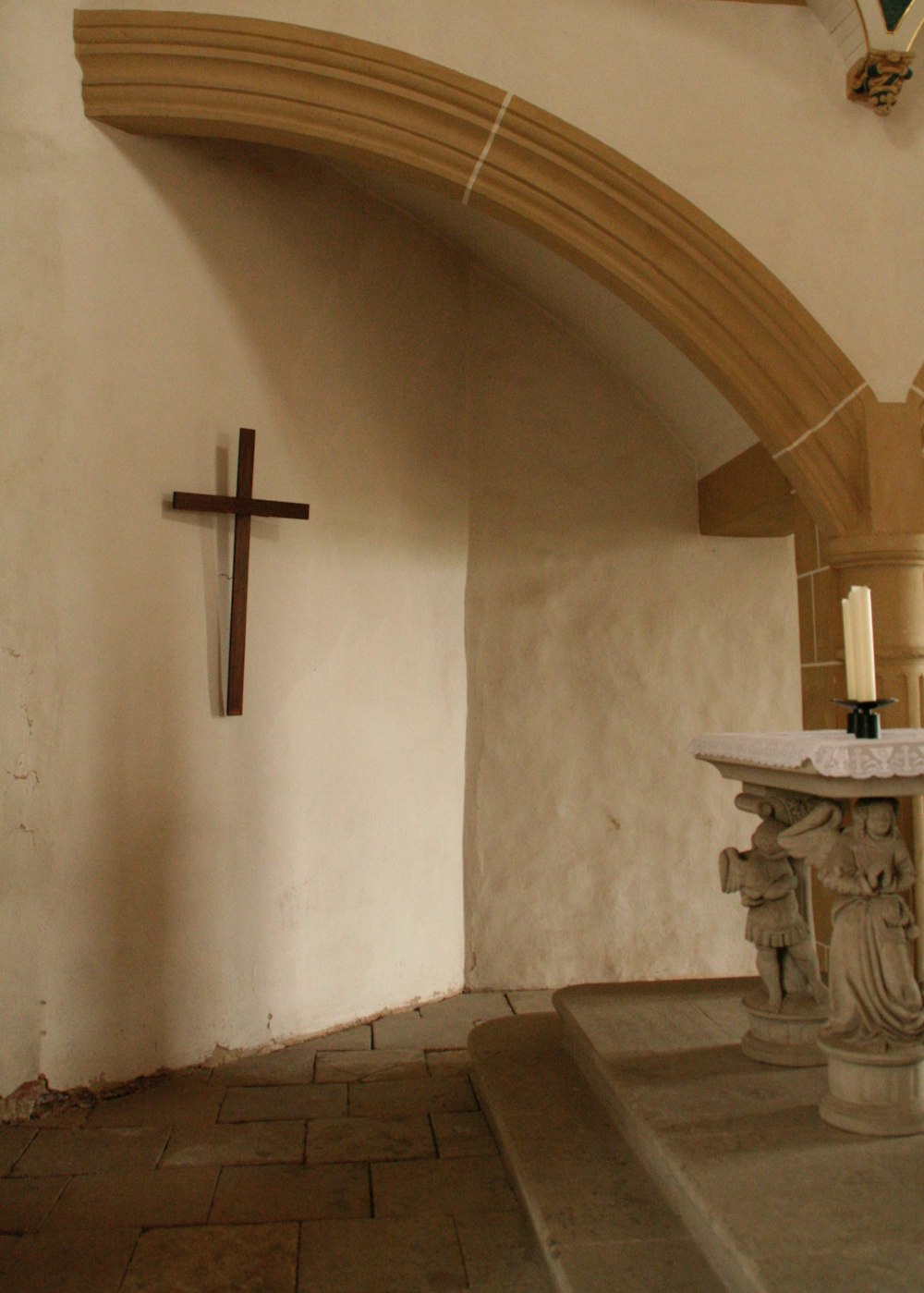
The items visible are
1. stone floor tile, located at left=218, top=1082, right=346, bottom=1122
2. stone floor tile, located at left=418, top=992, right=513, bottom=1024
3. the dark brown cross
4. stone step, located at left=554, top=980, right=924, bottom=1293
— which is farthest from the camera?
stone floor tile, located at left=418, top=992, right=513, bottom=1024

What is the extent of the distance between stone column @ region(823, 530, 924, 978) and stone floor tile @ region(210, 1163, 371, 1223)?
1872 mm

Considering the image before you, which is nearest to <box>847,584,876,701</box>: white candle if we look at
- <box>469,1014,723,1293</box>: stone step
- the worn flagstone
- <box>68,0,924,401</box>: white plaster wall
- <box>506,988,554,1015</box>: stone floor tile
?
<box>469,1014,723,1293</box>: stone step

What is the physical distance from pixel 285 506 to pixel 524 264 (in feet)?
5.36

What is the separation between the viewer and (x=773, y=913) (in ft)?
10.2

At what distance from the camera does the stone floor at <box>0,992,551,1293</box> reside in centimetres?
248

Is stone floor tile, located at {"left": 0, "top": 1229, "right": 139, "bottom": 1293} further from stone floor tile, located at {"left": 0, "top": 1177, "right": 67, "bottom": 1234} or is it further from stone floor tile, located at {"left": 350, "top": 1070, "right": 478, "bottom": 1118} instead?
stone floor tile, located at {"left": 350, "top": 1070, "right": 478, "bottom": 1118}

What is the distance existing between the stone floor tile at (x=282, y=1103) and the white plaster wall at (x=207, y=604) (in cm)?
32

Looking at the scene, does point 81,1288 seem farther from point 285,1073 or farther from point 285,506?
point 285,506

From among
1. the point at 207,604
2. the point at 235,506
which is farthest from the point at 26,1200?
the point at 235,506

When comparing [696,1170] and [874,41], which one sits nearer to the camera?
[696,1170]

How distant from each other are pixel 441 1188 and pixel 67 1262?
35.9 inches

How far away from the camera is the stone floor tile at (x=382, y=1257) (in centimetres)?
243

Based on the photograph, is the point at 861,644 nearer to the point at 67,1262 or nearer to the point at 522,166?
the point at 522,166

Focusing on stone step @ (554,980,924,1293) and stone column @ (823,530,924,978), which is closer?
stone step @ (554,980,924,1293)
